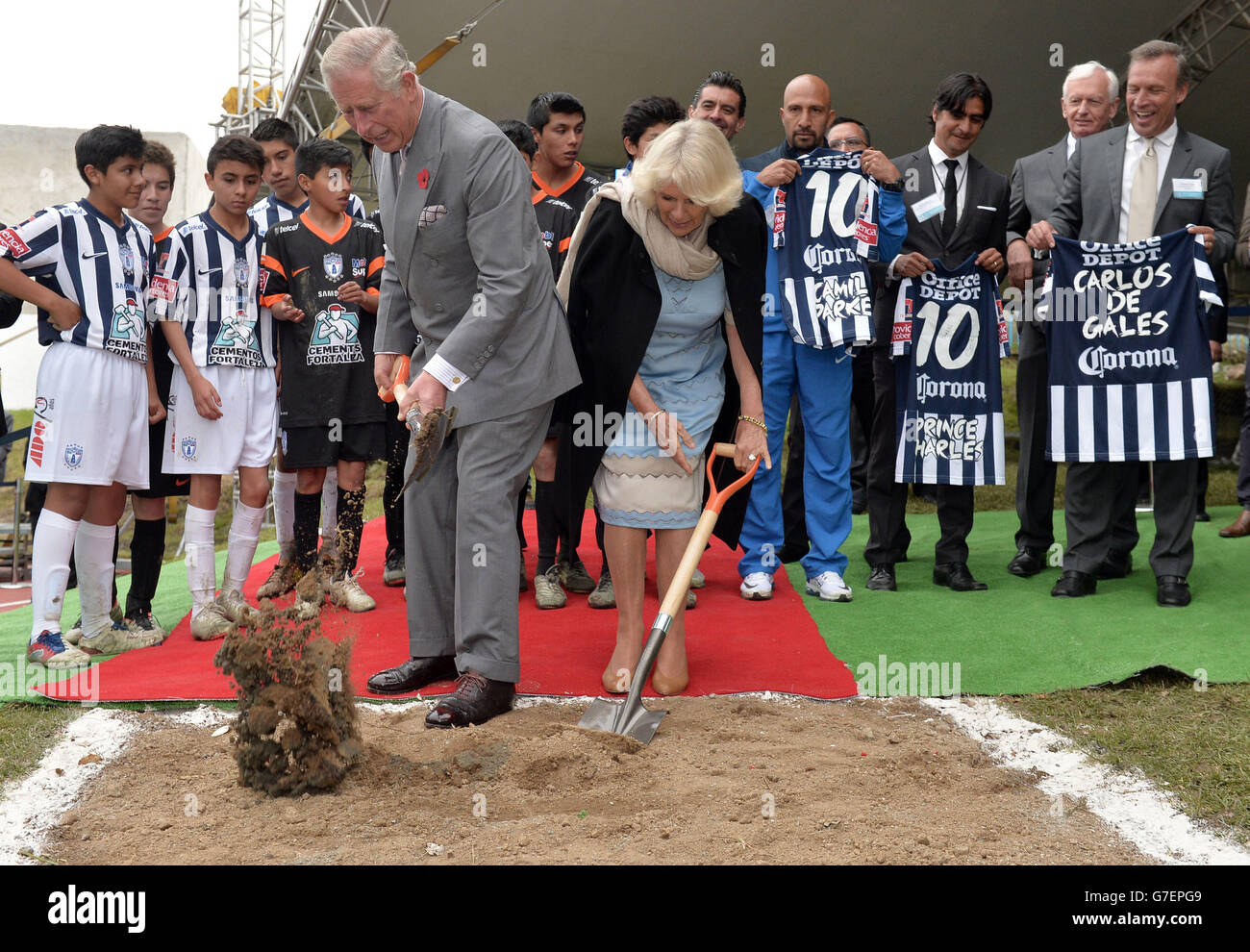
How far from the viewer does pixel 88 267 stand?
3777 millimetres

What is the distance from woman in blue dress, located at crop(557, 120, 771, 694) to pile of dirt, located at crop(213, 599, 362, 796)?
105cm

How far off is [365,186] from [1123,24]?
7.94 metres

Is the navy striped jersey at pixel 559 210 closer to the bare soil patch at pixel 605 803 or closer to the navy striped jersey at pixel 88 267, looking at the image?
the navy striped jersey at pixel 88 267

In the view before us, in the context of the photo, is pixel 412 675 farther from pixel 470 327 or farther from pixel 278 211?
pixel 278 211

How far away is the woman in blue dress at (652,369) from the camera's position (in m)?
3.31

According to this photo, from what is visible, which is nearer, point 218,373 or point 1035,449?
point 218,373

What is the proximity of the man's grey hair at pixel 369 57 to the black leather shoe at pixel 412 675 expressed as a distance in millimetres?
1669

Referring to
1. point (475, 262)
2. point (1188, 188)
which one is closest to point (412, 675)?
point (475, 262)

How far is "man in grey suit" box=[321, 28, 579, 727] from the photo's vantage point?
3.02 metres

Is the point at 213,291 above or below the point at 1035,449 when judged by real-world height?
above

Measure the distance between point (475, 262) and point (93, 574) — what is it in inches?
78.7

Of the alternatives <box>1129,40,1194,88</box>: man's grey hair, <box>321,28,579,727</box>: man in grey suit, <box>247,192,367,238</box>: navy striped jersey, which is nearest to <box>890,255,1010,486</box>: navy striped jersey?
<box>1129,40,1194,88</box>: man's grey hair

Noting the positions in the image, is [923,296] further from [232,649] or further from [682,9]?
[682,9]

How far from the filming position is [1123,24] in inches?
369
